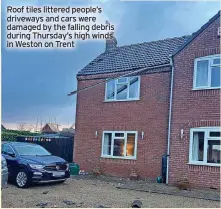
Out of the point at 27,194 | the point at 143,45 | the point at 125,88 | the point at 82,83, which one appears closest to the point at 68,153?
the point at 82,83

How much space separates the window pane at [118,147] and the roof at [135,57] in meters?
3.60

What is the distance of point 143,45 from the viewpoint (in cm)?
1867

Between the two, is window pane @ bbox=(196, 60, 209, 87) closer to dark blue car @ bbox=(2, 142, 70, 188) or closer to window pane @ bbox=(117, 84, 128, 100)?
window pane @ bbox=(117, 84, 128, 100)

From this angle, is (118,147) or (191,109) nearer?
(191,109)

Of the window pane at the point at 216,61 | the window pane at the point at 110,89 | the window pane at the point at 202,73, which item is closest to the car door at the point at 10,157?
the window pane at the point at 110,89

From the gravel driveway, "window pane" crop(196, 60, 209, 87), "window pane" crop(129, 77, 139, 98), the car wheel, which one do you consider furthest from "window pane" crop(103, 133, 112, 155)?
the car wheel

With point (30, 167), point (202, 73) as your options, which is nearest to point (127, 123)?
point (202, 73)

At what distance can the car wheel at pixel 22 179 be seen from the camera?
11750mm

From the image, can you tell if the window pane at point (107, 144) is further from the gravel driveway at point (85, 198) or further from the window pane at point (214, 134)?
the window pane at point (214, 134)

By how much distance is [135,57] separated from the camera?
17516 millimetres

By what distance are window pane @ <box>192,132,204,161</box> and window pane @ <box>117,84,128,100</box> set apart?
4405 millimetres

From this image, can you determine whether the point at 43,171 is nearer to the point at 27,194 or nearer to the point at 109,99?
the point at 27,194

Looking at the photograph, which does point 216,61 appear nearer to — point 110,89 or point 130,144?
point 130,144

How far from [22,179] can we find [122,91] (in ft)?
22.8
